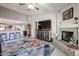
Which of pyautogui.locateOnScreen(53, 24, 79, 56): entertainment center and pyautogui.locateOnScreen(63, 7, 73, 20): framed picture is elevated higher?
pyautogui.locateOnScreen(63, 7, 73, 20): framed picture

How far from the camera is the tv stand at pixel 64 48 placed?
6.07 feet

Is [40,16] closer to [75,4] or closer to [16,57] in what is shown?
[75,4]

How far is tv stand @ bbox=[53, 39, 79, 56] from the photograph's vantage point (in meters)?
1.85

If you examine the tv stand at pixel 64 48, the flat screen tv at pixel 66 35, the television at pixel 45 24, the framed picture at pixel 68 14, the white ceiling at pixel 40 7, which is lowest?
the tv stand at pixel 64 48

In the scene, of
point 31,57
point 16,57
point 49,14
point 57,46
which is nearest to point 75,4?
point 49,14

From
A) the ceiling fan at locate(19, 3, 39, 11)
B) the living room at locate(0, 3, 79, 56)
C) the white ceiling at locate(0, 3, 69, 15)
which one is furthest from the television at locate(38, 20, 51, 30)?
the ceiling fan at locate(19, 3, 39, 11)

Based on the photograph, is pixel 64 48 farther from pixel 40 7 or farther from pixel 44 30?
pixel 40 7

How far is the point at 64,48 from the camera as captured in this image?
75.2 inches

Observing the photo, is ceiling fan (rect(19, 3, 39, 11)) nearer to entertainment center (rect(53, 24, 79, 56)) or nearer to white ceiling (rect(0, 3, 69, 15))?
white ceiling (rect(0, 3, 69, 15))

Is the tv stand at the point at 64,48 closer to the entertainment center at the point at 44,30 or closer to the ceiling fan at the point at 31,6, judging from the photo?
the entertainment center at the point at 44,30

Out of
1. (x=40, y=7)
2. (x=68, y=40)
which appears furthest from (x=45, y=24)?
(x=68, y=40)

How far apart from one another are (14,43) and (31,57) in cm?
44

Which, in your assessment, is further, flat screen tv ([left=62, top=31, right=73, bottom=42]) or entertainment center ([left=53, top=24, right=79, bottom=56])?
flat screen tv ([left=62, top=31, right=73, bottom=42])

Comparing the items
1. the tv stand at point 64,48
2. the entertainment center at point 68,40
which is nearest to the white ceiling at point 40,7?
the entertainment center at point 68,40
